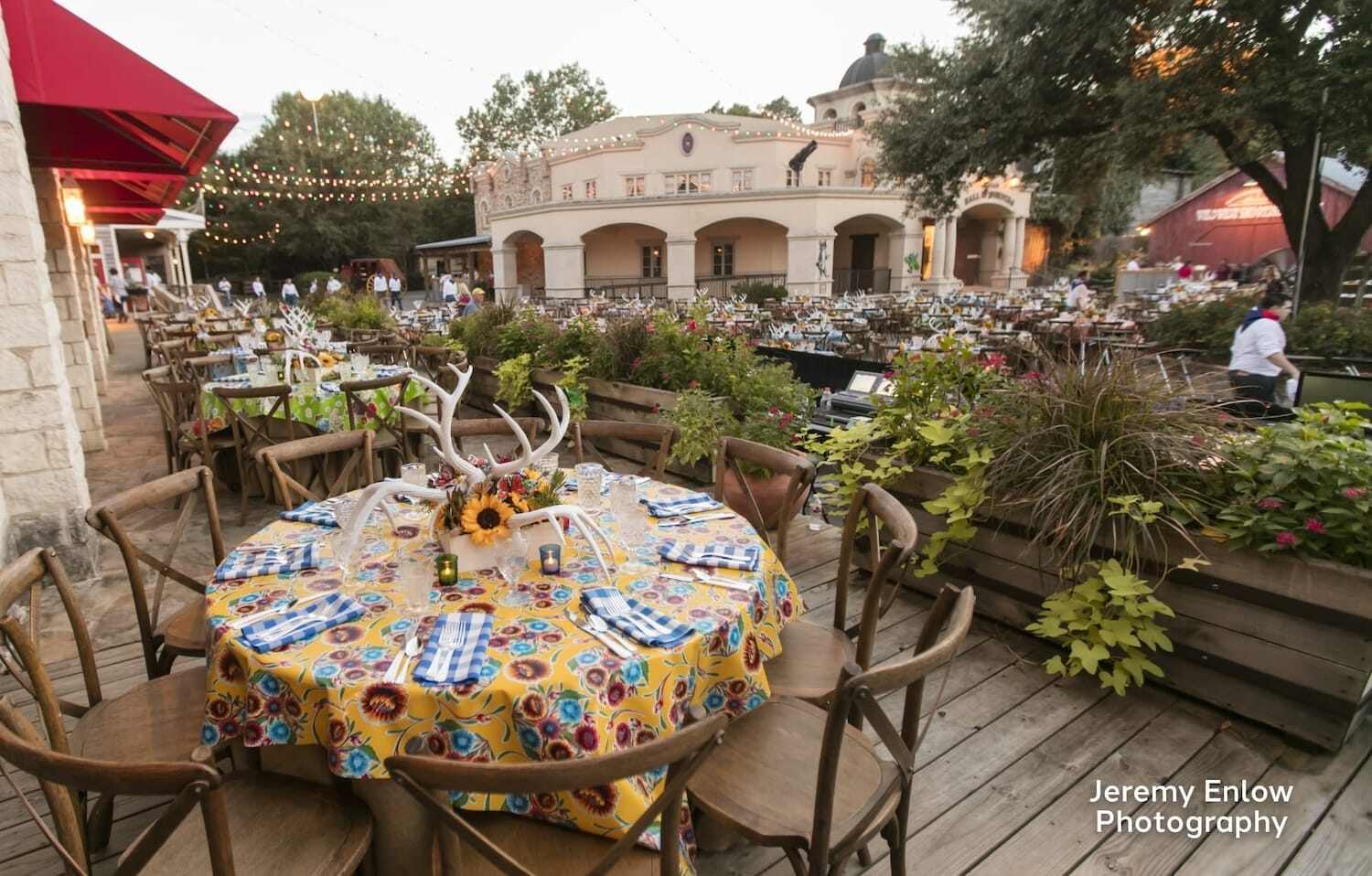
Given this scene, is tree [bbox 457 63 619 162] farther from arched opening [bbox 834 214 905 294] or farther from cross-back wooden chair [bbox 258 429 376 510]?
cross-back wooden chair [bbox 258 429 376 510]

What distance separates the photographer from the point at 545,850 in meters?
1.48

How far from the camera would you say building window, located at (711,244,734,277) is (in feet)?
93.6

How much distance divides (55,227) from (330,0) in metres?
8.90

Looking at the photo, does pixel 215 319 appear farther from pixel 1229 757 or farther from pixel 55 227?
pixel 1229 757

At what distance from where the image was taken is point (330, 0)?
13.3 metres

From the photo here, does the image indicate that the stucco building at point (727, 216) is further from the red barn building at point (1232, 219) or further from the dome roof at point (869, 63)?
the red barn building at point (1232, 219)

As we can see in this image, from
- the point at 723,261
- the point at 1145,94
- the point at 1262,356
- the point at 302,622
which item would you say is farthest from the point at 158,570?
the point at 723,261

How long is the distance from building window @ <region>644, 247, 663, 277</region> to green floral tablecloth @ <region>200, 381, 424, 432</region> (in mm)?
24558

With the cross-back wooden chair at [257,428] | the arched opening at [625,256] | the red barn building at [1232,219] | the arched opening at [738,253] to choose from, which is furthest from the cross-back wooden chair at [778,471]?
the red barn building at [1232,219]

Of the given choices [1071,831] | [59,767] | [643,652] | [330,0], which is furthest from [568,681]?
[330,0]

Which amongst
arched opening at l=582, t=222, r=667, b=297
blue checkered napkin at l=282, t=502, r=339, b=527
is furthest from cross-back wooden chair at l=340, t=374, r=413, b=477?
arched opening at l=582, t=222, r=667, b=297

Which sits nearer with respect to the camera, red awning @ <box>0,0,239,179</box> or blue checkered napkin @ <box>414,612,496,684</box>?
blue checkered napkin @ <box>414,612,496,684</box>

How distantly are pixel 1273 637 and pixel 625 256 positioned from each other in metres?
28.2

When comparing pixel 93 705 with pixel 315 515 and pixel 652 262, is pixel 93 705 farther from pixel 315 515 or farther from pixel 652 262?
pixel 652 262
